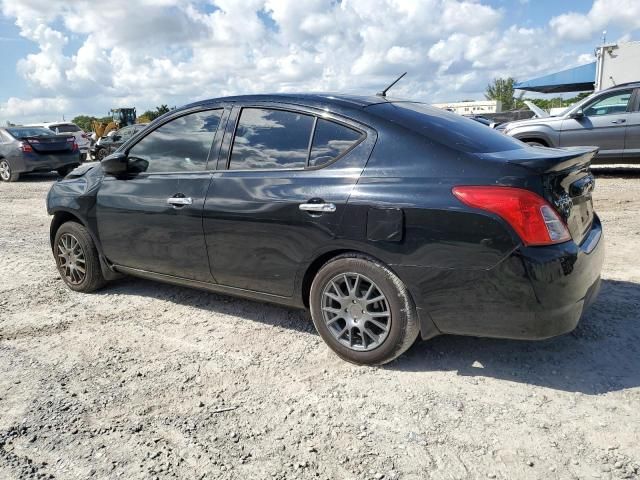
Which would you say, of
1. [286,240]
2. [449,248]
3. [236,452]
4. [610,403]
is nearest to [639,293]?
[610,403]

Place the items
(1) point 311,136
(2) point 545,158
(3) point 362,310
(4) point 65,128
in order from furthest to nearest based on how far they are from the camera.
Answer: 1. (4) point 65,128
2. (1) point 311,136
3. (3) point 362,310
4. (2) point 545,158

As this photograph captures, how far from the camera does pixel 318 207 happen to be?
10.5ft

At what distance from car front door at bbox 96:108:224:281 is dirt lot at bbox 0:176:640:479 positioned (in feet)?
1.65

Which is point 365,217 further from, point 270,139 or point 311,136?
point 270,139

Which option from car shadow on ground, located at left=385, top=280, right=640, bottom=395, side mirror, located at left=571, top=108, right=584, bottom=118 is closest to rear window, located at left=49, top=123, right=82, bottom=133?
side mirror, located at left=571, top=108, right=584, bottom=118

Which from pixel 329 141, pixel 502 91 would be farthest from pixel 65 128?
pixel 502 91

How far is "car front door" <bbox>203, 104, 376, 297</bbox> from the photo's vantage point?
322 centimetres

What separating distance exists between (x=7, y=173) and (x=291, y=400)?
14.7 meters

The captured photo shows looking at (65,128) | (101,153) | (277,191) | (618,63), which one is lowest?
(101,153)

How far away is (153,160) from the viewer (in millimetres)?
4215

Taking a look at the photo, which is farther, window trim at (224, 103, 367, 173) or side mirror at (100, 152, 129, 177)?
side mirror at (100, 152, 129, 177)

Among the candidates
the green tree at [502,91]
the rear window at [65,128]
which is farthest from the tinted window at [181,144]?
the green tree at [502,91]

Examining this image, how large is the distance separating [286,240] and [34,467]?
177 cm

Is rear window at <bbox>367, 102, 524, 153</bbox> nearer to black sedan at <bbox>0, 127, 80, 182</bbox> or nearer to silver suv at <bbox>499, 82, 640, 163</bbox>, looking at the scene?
silver suv at <bbox>499, 82, 640, 163</bbox>
